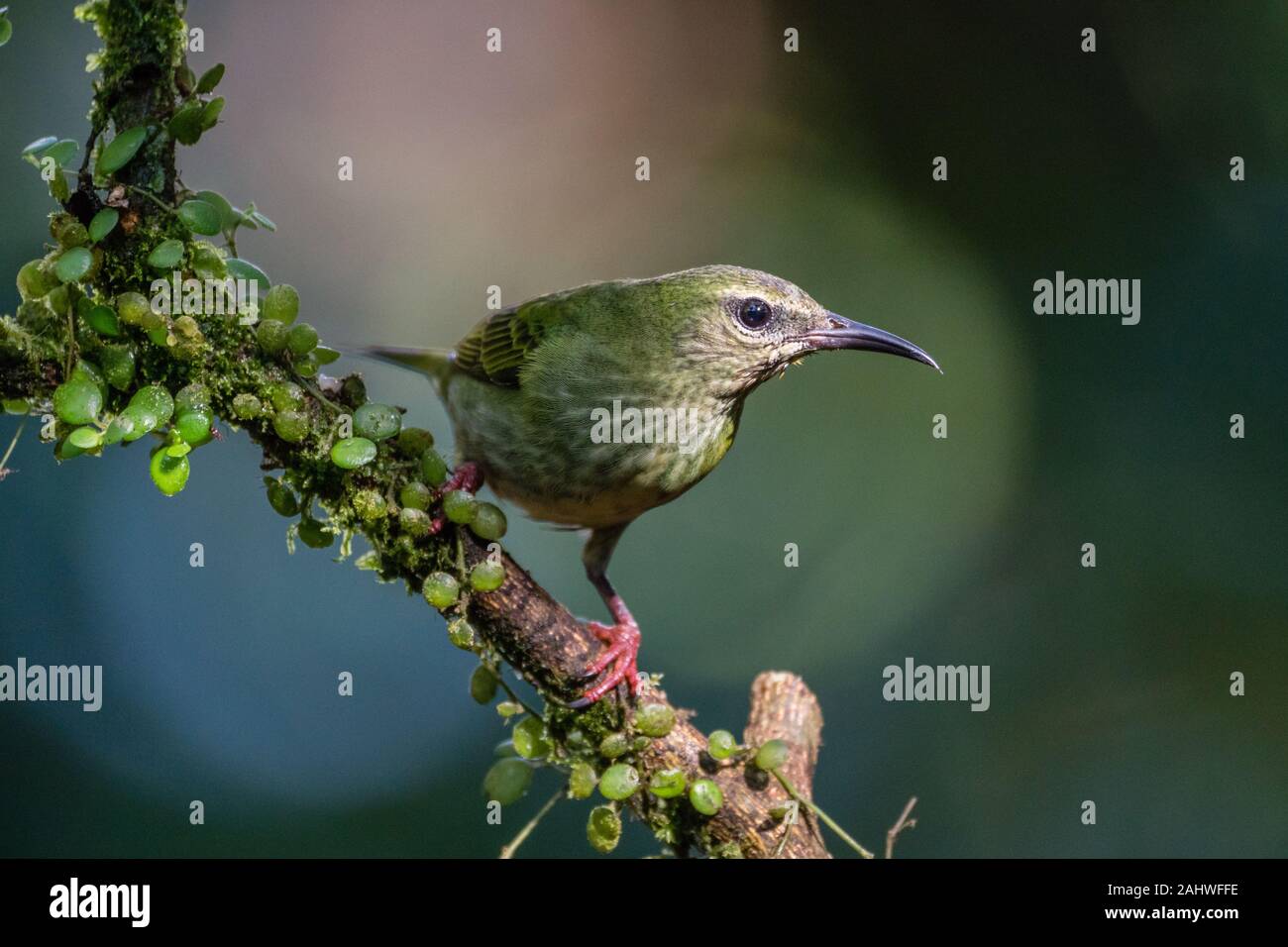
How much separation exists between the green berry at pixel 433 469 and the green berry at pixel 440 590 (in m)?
0.21

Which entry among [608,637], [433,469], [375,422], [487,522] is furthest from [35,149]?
[608,637]

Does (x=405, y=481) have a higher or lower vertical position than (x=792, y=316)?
lower

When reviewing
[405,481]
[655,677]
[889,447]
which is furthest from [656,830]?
[889,447]

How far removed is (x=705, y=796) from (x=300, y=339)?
4.37ft

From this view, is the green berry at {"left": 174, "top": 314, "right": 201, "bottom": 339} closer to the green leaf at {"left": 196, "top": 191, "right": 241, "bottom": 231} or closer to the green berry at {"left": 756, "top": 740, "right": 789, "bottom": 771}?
the green leaf at {"left": 196, "top": 191, "right": 241, "bottom": 231}

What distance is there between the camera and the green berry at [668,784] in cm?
251

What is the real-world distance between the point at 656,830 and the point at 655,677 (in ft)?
1.17

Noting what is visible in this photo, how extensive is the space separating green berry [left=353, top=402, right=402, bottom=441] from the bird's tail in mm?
1396

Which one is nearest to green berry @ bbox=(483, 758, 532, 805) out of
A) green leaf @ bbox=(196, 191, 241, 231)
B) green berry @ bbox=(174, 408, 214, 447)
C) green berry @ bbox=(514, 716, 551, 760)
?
green berry @ bbox=(514, 716, 551, 760)

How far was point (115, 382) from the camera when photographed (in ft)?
7.32

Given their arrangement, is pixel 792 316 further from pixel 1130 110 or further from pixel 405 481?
pixel 1130 110

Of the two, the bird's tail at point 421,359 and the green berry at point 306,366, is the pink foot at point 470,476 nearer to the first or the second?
the bird's tail at point 421,359

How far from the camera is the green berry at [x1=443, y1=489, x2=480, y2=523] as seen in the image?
8.00 ft

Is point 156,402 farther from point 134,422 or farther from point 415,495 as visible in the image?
point 415,495
